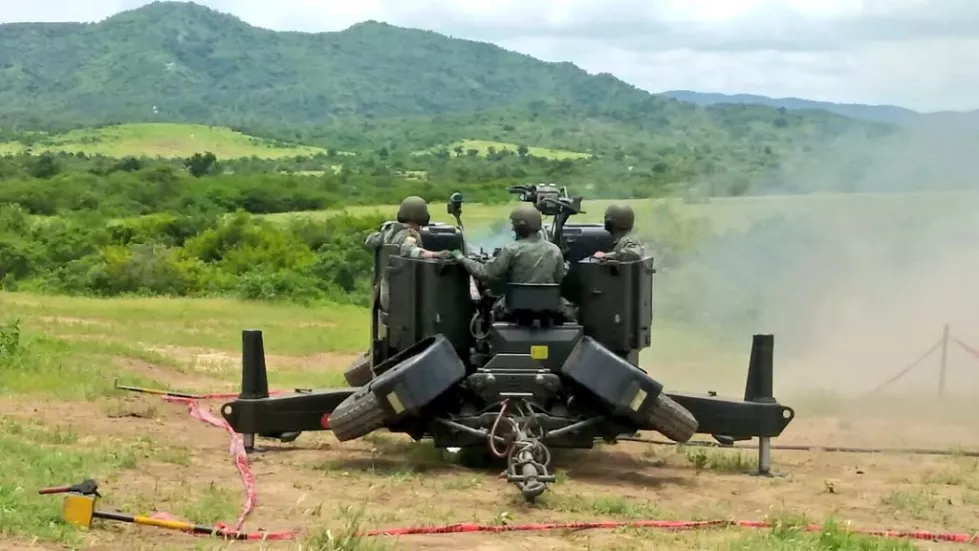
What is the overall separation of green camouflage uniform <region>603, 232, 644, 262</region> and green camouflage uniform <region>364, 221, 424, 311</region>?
4.78 feet

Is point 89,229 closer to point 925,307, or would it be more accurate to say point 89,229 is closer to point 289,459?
point 925,307

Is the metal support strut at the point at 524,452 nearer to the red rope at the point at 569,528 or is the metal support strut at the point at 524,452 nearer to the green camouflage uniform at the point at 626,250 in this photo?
the red rope at the point at 569,528

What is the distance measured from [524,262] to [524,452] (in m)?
1.73

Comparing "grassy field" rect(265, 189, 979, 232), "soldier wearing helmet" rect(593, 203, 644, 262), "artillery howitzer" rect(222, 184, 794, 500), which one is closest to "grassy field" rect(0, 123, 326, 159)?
"grassy field" rect(265, 189, 979, 232)

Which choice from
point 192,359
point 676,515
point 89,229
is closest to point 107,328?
point 192,359

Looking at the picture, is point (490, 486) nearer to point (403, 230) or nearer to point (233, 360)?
point (403, 230)

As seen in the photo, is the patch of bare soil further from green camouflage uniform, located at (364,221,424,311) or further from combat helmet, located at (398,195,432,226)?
combat helmet, located at (398,195,432,226)

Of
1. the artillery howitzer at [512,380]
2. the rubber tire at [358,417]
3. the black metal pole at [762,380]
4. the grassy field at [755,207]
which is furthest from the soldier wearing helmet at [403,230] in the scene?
the grassy field at [755,207]

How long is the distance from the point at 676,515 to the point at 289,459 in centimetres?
329

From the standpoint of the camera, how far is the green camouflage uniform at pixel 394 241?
11109mm

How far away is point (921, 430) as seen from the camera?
13.8m

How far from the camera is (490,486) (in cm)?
984

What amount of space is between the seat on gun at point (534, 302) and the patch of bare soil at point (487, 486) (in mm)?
1119

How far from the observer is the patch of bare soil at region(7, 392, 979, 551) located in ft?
26.9
